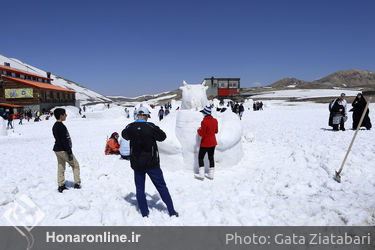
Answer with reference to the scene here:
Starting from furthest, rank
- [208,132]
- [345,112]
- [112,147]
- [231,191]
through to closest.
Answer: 1. [345,112]
2. [112,147]
3. [208,132]
4. [231,191]

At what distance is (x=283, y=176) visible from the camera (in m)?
4.83

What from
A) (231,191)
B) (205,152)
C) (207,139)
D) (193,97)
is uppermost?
(193,97)

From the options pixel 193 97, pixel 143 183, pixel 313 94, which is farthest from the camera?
pixel 313 94

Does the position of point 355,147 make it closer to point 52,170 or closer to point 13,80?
point 52,170

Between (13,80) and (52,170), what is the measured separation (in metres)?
35.3

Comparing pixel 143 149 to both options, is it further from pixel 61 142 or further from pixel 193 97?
pixel 193 97

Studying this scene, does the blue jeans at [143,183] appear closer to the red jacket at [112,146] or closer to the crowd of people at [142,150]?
the crowd of people at [142,150]

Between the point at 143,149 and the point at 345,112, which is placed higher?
the point at 345,112

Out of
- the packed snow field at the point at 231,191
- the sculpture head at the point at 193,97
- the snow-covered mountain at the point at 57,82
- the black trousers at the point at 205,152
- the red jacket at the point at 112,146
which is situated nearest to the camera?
the packed snow field at the point at 231,191

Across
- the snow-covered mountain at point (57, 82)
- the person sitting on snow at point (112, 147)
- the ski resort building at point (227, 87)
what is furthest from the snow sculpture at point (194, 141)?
the snow-covered mountain at point (57, 82)

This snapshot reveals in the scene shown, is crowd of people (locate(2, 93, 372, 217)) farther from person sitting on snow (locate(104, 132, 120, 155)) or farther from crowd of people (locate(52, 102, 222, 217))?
person sitting on snow (locate(104, 132, 120, 155))

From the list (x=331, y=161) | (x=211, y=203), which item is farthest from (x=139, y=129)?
(x=331, y=161)

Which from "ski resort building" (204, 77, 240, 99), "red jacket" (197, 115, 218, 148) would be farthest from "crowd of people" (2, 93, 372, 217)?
"ski resort building" (204, 77, 240, 99)

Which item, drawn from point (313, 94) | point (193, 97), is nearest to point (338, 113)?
point (193, 97)
